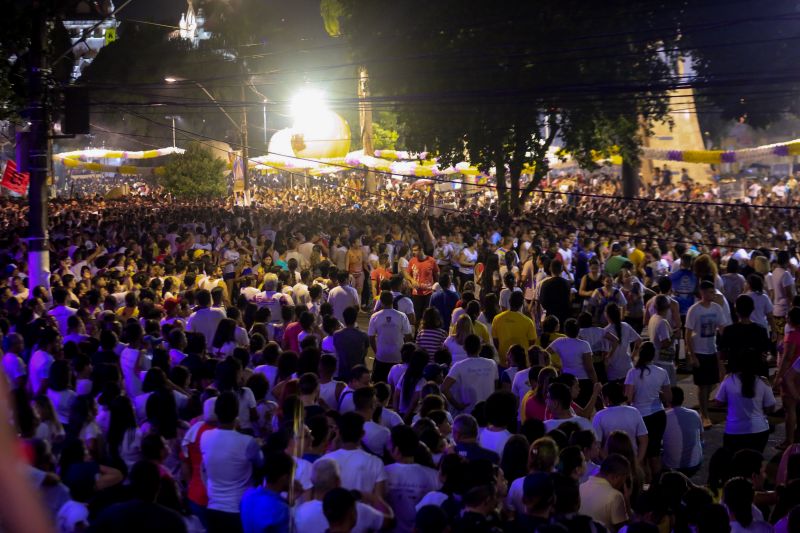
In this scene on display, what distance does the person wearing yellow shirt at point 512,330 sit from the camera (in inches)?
405

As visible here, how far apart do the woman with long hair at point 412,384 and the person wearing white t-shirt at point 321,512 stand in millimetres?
3016

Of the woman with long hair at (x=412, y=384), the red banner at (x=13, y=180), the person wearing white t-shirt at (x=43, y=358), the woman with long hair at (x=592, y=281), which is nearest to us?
the woman with long hair at (x=412, y=384)

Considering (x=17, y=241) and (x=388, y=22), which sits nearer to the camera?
(x=17, y=241)

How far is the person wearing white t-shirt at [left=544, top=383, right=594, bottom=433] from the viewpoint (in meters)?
6.92

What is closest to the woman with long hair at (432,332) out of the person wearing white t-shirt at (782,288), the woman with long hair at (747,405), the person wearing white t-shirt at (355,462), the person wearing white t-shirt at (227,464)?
the woman with long hair at (747,405)

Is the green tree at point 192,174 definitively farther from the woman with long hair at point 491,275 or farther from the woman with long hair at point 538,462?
the woman with long hair at point 538,462

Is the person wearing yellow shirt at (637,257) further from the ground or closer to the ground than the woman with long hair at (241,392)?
further from the ground

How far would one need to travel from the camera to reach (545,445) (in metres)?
5.77

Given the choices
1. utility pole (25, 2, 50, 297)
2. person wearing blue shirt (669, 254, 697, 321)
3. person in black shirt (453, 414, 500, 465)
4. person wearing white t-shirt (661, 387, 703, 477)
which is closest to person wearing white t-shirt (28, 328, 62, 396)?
person in black shirt (453, 414, 500, 465)

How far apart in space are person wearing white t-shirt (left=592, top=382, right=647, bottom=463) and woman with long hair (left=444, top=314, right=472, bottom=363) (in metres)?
2.37

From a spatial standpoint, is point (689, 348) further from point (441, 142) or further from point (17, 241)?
point (441, 142)

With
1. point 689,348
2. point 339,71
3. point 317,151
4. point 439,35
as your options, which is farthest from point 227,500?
point 339,71

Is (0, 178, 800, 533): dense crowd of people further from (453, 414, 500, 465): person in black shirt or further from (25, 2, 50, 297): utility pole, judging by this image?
(25, 2, 50, 297): utility pole

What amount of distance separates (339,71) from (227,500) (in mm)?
67134
